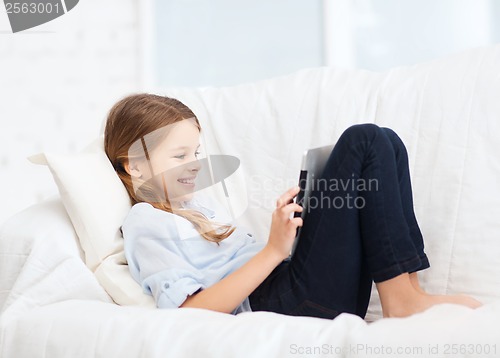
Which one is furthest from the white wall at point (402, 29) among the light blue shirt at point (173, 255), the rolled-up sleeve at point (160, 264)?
the rolled-up sleeve at point (160, 264)

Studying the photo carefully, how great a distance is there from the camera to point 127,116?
1407mm

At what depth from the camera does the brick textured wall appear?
252cm

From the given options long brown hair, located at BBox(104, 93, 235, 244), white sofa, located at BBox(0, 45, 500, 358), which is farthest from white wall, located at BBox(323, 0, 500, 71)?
long brown hair, located at BBox(104, 93, 235, 244)

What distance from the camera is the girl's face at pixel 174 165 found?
4.48 feet

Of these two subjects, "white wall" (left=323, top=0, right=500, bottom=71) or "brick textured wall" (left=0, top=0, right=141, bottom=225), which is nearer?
"white wall" (left=323, top=0, right=500, bottom=71)

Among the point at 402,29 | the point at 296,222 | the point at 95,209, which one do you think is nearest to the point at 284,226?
the point at 296,222

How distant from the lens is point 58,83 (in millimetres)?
2713

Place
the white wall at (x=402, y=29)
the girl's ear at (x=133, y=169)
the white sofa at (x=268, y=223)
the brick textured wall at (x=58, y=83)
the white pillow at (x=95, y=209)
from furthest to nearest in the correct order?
1. the brick textured wall at (x=58, y=83)
2. the white wall at (x=402, y=29)
3. the girl's ear at (x=133, y=169)
4. the white pillow at (x=95, y=209)
5. the white sofa at (x=268, y=223)

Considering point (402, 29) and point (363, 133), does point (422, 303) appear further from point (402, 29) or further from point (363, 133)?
point (402, 29)

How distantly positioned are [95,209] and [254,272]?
0.37m

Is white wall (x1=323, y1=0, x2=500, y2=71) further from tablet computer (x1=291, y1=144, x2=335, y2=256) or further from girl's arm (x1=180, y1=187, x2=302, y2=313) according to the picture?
girl's arm (x1=180, y1=187, x2=302, y2=313)

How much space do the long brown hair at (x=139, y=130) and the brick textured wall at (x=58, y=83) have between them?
119cm

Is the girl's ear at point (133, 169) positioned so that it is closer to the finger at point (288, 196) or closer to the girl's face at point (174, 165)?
the girl's face at point (174, 165)

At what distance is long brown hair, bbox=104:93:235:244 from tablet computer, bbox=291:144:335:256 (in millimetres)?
189
